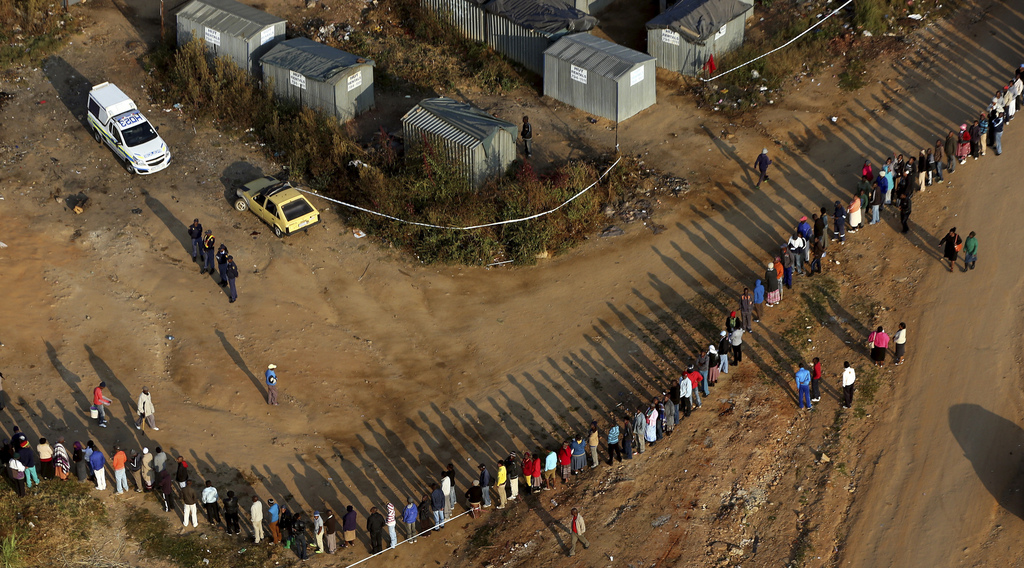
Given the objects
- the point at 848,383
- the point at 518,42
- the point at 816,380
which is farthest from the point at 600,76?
the point at 848,383

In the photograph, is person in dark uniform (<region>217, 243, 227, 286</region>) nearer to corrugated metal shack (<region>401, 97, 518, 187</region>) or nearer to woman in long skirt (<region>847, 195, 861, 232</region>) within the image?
corrugated metal shack (<region>401, 97, 518, 187</region>)

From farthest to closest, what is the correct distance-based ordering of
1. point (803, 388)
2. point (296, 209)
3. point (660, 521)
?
point (296, 209), point (803, 388), point (660, 521)

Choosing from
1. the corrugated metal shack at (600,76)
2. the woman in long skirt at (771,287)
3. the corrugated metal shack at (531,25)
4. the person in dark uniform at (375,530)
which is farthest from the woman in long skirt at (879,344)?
the corrugated metal shack at (531,25)

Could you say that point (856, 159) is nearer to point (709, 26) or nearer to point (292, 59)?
point (709, 26)

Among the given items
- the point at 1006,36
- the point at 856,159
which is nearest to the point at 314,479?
the point at 856,159

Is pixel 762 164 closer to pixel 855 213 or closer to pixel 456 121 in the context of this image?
pixel 855 213

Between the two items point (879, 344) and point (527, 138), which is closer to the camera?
point (879, 344)

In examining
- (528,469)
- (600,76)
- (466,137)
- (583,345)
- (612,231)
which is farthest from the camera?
(600,76)

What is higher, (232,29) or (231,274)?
(232,29)
